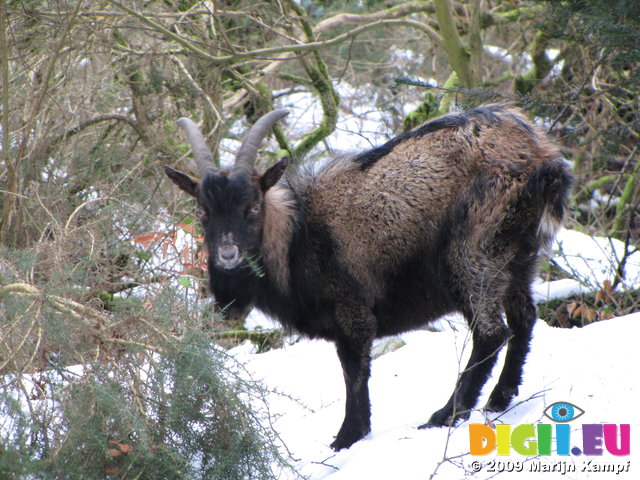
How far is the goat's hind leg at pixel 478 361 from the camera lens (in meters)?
5.03

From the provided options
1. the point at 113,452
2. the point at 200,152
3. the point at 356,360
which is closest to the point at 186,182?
the point at 200,152

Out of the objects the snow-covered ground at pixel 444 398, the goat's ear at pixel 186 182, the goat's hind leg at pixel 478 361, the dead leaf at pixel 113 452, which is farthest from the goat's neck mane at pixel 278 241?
the dead leaf at pixel 113 452

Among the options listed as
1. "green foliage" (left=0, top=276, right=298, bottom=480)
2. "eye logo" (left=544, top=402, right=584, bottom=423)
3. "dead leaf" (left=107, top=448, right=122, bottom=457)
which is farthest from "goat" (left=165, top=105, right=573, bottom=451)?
"dead leaf" (left=107, top=448, right=122, bottom=457)

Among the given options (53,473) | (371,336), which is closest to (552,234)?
(371,336)

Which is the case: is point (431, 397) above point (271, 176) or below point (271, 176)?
below

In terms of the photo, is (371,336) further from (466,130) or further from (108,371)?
(108,371)

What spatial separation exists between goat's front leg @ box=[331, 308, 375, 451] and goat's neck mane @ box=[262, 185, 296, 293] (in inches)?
19.4

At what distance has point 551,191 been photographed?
16.5ft

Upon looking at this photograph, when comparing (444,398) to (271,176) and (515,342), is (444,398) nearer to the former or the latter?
(515,342)

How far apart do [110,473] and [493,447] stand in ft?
6.95

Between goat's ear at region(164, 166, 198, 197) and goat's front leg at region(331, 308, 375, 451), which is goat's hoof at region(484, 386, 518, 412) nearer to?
goat's front leg at region(331, 308, 375, 451)

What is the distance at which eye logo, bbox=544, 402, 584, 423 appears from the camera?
447 cm

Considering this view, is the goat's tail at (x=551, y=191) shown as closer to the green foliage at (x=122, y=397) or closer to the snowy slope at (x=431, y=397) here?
the snowy slope at (x=431, y=397)

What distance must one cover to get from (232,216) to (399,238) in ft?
3.84
